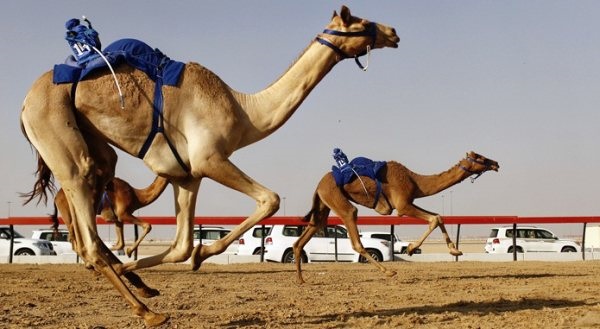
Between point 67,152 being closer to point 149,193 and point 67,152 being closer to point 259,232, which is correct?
point 149,193

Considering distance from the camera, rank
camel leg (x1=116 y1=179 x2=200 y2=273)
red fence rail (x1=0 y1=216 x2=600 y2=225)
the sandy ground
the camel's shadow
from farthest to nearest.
Answer: red fence rail (x1=0 y1=216 x2=600 y2=225)
the camel's shadow
the sandy ground
camel leg (x1=116 y1=179 x2=200 y2=273)

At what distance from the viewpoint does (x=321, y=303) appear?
9703mm

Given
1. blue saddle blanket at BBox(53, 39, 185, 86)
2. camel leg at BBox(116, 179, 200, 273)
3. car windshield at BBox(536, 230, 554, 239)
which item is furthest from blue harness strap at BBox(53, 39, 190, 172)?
car windshield at BBox(536, 230, 554, 239)

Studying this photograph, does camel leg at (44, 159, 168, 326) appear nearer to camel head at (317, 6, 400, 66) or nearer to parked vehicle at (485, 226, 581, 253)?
camel head at (317, 6, 400, 66)

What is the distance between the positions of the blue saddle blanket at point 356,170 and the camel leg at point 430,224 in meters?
1.14

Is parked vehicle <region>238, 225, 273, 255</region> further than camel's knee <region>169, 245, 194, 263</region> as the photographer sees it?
Yes

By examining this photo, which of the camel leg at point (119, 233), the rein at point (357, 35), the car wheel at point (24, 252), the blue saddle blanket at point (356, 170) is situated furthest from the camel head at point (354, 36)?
the car wheel at point (24, 252)

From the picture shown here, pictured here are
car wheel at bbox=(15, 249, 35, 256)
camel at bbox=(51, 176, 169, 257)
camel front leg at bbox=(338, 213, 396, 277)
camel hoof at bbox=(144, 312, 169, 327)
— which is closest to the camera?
camel hoof at bbox=(144, 312, 169, 327)

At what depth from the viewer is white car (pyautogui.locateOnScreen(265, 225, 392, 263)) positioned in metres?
24.7

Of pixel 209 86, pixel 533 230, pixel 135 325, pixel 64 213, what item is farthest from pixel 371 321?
pixel 533 230

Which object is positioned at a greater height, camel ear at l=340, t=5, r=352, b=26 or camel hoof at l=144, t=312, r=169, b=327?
camel ear at l=340, t=5, r=352, b=26

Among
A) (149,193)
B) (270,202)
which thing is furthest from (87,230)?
(149,193)

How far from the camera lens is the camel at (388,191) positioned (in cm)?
1613

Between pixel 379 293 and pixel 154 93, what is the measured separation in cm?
553
